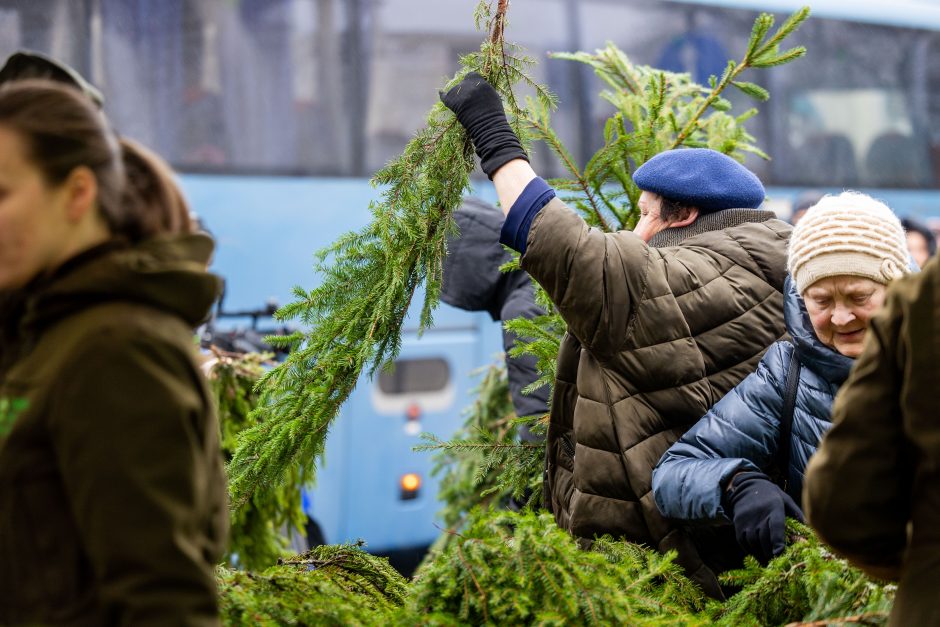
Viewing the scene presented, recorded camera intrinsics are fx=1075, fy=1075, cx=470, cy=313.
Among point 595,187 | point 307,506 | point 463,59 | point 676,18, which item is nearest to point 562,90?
point 676,18

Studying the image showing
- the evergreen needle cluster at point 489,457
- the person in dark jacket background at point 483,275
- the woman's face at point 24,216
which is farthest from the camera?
the person in dark jacket background at point 483,275

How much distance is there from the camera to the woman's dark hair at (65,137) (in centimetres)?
153

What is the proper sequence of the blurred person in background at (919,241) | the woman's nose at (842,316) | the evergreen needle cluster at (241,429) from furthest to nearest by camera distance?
the blurred person in background at (919,241) → the evergreen needle cluster at (241,429) → the woman's nose at (842,316)

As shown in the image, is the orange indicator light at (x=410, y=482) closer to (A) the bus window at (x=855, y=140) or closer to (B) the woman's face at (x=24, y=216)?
(A) the bus window at (x=855, y=140)

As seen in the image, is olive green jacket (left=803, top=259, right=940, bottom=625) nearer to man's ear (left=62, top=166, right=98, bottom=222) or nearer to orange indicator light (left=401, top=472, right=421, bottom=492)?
man's ear (left=62, top=166, right=98, bottom=222)

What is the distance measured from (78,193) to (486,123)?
1.54 meters

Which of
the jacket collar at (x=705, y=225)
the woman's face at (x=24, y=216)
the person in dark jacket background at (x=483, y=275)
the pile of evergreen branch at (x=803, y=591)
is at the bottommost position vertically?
the pile of evergreen branch at (x=803, y=591)

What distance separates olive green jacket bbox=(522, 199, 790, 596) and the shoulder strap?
9.5 inches

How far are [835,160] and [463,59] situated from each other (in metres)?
7.79

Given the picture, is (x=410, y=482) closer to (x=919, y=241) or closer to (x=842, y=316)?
(x=919, y=241)

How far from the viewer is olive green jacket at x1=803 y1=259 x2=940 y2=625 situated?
5.02 feet

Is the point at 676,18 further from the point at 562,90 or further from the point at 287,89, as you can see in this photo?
the point at 287,89

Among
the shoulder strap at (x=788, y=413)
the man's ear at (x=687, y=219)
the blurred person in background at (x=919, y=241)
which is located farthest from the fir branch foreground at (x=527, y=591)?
the blurred person in background at (x=919, y=241)

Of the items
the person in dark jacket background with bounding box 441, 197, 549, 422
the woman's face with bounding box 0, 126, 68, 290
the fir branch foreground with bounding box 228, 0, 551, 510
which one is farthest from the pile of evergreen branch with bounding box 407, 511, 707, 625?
the person in dark jacket background with bounding box 441, 197, 549, 422
